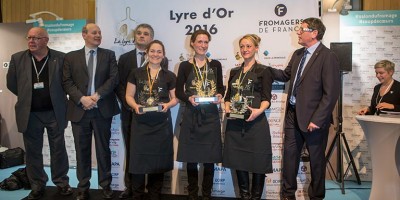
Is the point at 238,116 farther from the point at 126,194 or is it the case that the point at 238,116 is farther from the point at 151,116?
the point at 126,194

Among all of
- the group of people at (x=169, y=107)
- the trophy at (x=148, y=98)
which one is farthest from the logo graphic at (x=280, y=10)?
the trophy at (x=148, y=98)

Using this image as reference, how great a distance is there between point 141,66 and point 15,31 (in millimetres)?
3327

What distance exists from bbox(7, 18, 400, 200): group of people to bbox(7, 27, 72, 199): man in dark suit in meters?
0.01

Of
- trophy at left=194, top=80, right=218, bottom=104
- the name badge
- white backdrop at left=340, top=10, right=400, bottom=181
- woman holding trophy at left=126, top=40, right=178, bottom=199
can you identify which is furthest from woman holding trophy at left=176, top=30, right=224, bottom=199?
white backdrop at left=340, top=10, right=400, bottom=181

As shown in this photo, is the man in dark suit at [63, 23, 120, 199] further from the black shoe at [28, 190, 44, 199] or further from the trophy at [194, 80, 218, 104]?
the trophy at [194, 80, 218, 104]

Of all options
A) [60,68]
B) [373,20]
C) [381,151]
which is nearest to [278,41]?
[381,151]

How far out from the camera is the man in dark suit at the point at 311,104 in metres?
2.81

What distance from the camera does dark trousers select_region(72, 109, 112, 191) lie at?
3240 mm

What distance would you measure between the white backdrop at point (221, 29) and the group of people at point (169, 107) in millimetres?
298

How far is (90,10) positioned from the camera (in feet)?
17.3

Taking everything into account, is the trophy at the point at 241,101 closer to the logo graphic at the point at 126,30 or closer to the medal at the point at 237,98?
the medal at the point at 237,98

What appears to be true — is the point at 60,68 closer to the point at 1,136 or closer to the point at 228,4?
the point at 228,4

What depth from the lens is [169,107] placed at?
3.03 metres

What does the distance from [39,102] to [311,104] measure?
2.68 m
